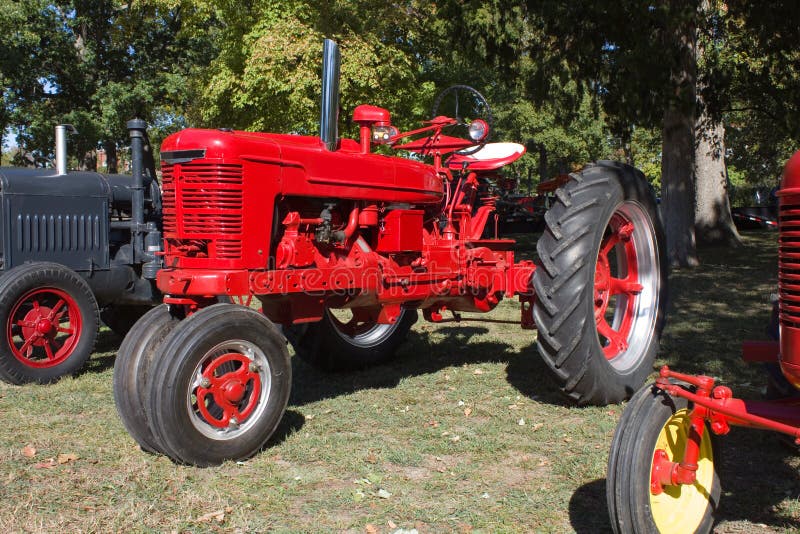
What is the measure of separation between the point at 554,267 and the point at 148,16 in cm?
2192

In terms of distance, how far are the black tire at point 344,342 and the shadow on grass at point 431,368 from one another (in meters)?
0.09

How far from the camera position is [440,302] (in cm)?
563

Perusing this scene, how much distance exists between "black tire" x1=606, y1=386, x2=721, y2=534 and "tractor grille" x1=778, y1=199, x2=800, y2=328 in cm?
52

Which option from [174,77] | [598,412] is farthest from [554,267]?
[174,77]

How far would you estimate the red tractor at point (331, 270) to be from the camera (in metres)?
3.79

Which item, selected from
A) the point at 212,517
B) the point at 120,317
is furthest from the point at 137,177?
the point at 212,517

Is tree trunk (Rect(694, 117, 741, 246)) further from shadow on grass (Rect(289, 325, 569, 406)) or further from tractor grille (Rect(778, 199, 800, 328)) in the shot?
tractor grille (Rect(778, 199, 800, 328))

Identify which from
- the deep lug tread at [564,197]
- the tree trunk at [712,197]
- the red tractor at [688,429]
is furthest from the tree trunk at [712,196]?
the red tractor at [688,429]

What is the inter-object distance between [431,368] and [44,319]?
3205 mm

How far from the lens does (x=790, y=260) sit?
2412 millimetres

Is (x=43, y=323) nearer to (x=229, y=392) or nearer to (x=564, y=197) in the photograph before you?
(x=229, y=392)

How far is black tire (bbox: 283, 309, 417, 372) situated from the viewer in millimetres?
5707

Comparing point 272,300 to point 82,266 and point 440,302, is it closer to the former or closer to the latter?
point 440,302

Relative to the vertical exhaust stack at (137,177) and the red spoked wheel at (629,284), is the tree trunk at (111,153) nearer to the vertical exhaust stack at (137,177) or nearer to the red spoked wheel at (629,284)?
the vertical exhaust stack at (137,177)
